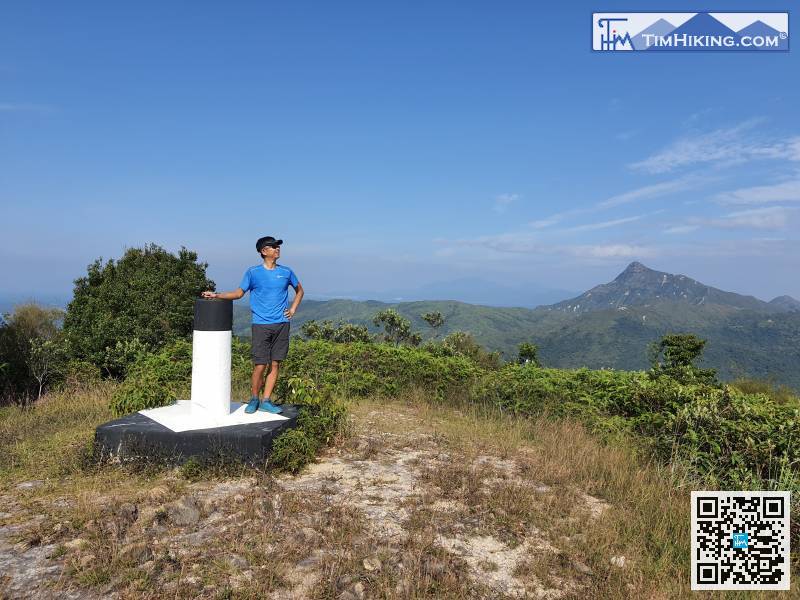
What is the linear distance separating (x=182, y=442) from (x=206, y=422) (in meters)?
0.43

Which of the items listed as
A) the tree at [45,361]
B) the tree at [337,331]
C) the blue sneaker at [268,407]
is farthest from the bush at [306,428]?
the tree at [337,331]

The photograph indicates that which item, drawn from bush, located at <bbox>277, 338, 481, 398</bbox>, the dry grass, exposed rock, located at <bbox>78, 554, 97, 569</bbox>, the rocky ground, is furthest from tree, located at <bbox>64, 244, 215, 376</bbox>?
exposed rock, located at <bbox>78, 554, 97, 569</bbox>

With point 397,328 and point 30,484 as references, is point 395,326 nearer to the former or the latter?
point 397,328

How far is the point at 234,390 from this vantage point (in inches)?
Result: 389

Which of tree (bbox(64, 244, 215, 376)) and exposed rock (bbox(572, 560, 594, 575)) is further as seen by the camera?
tree (bbox(64, 244, 215, 376))

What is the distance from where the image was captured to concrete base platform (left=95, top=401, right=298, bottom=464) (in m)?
5.99

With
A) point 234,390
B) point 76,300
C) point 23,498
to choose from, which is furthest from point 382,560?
point 76,300

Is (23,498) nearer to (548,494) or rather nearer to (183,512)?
(183,512)

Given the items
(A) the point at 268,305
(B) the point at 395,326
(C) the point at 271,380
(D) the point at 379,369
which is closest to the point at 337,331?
(B) the point at 395,326

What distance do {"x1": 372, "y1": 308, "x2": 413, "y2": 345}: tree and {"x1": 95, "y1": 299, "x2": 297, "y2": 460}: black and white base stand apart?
60.0 feet

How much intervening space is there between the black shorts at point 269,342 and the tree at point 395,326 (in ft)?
59.6

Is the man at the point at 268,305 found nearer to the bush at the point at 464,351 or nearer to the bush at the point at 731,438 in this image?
the bush at the point at 731,438

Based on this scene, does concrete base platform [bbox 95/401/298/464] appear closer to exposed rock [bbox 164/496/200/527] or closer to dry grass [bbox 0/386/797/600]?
dry grass [bbox 0/386/797/600]

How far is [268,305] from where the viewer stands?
6.81 metres
